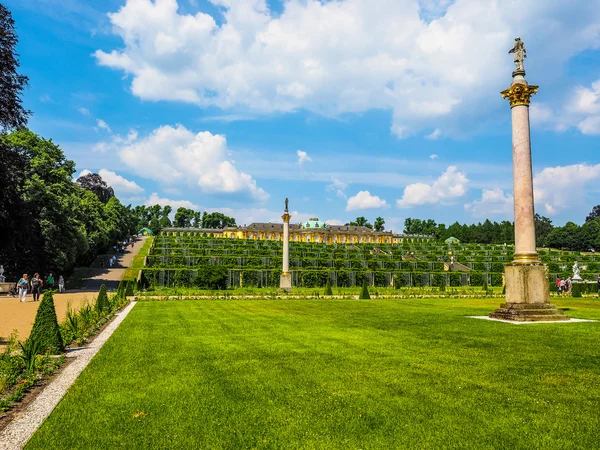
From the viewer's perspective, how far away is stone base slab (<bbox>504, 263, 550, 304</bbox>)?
16484 millimetres

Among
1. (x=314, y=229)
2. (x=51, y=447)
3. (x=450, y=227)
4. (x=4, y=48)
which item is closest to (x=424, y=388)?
(x=51, y=447)

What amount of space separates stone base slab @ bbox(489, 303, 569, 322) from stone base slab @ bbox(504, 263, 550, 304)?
0.17 meters

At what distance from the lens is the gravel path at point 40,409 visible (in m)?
5.61

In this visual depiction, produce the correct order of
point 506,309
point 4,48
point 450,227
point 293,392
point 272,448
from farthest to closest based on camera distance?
point 450,227 → point 4,48 → point 506,309 → point 293,392 → point 272,448

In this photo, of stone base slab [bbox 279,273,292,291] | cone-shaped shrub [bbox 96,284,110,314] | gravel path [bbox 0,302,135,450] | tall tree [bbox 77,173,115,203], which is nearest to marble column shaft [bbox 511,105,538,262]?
gravel path [bbox 0,302,135,450]

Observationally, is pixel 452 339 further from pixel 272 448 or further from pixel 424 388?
pixel 272 448

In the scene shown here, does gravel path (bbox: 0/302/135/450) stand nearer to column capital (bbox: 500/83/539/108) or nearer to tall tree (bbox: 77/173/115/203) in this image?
column capital (bbox: 500/83/539/108)

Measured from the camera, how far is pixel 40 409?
678cm

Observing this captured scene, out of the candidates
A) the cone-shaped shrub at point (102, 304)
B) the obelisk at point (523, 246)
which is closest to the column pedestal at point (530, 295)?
the obelisk at point (523, 246)

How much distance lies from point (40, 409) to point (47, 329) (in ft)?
15.2

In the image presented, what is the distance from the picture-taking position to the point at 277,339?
12.7m

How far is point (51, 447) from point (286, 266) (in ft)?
130

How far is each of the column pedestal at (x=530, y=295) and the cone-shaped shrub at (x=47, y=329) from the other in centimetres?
1385

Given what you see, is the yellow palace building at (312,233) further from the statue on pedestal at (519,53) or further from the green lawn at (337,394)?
the green lawn at (337,394)
